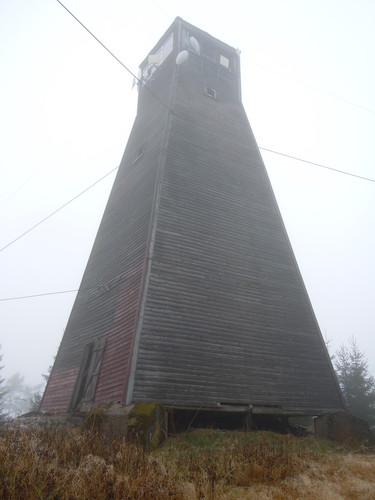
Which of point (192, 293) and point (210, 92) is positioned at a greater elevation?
point (210, 92)

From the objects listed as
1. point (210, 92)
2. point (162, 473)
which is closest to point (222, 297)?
point (162, 473)

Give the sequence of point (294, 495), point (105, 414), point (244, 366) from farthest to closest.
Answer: point (244, 366), point (105, 414), point (294, 495)

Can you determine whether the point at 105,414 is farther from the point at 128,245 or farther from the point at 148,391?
the point at 128,245

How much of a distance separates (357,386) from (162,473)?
22.6 meters

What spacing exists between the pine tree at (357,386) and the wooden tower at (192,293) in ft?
42.5

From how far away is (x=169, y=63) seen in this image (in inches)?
757

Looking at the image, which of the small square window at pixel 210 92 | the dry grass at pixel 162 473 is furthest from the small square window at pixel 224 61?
the dry grass at pixel 162 473

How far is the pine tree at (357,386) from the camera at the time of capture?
21531 millimetres

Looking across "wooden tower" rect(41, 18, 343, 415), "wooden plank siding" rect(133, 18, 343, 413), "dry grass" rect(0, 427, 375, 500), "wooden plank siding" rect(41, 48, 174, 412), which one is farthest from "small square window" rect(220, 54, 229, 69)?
"dry grass" rect(0, 427, 375, 500)

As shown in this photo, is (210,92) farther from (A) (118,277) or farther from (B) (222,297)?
(B) (222,297)

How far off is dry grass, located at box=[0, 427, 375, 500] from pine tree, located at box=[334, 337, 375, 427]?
1803cm

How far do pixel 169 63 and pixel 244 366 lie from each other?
16757mm

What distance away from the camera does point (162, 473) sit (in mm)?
4223

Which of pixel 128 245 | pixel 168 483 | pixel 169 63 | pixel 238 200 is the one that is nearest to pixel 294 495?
pixel 168 483
